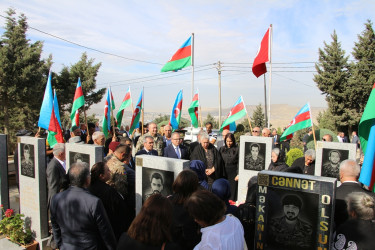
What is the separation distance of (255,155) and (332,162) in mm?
1578

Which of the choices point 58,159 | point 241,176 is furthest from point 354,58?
point 58,159

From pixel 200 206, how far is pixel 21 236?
3.94m

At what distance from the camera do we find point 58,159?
4754 millimetres

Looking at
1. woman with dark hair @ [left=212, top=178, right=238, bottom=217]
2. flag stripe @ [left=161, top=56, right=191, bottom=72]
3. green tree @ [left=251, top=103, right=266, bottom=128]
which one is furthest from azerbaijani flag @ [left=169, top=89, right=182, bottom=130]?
green tree @ [left=251, top=103, right=266, bottom=128]

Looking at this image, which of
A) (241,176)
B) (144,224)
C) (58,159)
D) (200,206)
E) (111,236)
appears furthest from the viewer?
(241,176)

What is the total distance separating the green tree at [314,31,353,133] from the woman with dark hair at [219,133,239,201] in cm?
2458

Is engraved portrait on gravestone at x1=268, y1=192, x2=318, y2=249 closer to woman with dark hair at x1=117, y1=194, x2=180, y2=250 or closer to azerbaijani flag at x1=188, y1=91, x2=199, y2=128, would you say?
woman with dark hair at x1=117, y1=194, x2=180, y2=250

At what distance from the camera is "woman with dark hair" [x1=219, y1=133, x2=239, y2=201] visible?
7102 mm

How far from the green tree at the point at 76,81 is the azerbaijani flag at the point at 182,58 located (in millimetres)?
10768

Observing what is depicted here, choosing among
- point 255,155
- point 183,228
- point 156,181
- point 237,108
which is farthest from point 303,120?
point 183,228

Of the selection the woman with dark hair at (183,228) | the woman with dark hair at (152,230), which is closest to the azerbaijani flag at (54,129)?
the woman with dark hair at (183,228)

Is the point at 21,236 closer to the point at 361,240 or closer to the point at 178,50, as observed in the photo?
the point at 361,240

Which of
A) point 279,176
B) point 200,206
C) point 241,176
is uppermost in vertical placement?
point 279,176

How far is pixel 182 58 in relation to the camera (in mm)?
10312
